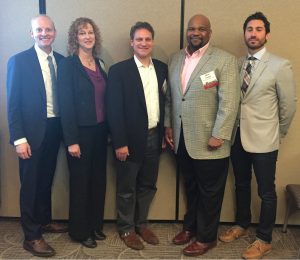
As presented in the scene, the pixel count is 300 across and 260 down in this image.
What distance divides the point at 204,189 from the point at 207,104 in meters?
0.60

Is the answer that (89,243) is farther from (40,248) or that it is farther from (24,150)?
(24,150)

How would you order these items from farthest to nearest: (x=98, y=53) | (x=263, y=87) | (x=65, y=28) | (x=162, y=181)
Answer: (x=162, y=181) → (x=65, y=28) → (x=98, y=53) → (x=263, y=87)

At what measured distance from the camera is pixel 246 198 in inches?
109

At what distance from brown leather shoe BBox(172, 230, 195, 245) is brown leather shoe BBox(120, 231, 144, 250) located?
271mm

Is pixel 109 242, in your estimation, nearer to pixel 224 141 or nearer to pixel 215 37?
pixel 224 141

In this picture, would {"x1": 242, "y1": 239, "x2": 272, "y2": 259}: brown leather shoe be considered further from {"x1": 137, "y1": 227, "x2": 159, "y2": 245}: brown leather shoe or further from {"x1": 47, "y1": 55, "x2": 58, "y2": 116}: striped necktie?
{"x1": 47, "y1": 55, "x2": 58, "y2": 116}: striped necktie

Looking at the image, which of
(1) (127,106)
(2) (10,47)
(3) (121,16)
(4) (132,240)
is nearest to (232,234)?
(4) (132,240)

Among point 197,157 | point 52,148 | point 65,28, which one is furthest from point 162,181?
point 65,28

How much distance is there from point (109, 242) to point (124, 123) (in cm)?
95

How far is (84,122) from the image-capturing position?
94.6 inches

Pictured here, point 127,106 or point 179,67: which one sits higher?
point 179,67

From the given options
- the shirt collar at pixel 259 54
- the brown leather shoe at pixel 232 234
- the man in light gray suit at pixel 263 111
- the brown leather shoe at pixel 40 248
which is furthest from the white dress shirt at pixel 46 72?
the brown leather shoe at pixel 232 234

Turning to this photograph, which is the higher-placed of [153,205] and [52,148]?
[52,148]

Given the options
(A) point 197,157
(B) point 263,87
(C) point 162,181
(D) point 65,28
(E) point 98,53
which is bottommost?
(C) point 162,181
